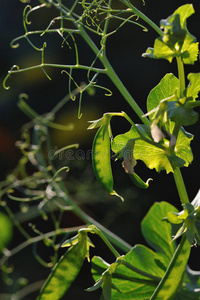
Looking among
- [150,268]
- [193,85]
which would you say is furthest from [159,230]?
[193,85]

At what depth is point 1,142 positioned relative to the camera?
1.54 m

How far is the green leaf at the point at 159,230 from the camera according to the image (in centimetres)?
64

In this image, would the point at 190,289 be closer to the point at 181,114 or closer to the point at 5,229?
the point at 181,114

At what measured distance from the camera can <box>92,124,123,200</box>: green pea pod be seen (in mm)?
428

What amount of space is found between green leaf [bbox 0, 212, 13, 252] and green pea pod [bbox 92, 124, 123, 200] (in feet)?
3.16

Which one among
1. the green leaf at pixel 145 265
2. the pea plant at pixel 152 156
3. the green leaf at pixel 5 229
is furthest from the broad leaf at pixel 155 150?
the green leaf at pixel 5 229

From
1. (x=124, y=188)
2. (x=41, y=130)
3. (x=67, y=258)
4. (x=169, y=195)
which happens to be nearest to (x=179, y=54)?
(x=67, y=258)

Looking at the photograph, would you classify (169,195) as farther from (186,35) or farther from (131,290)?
(186,35)

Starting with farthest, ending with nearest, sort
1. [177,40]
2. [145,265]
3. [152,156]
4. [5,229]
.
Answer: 1. [5,229]
2. [145,265]
3. [152,156]
4. [177,40]

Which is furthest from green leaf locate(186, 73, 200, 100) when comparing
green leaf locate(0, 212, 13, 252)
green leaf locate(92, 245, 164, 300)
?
green leaf locate(0, 212, 13, 252)

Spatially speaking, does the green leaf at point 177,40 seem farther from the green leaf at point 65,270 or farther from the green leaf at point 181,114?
the green leaf at point 65,270

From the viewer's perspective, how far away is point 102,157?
0.44 metres

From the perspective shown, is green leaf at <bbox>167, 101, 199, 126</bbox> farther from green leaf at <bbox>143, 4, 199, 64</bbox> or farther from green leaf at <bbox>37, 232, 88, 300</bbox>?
green leaf at <bbox>37, 232, 88, 300</bbox>

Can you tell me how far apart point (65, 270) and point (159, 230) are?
0.22 m
